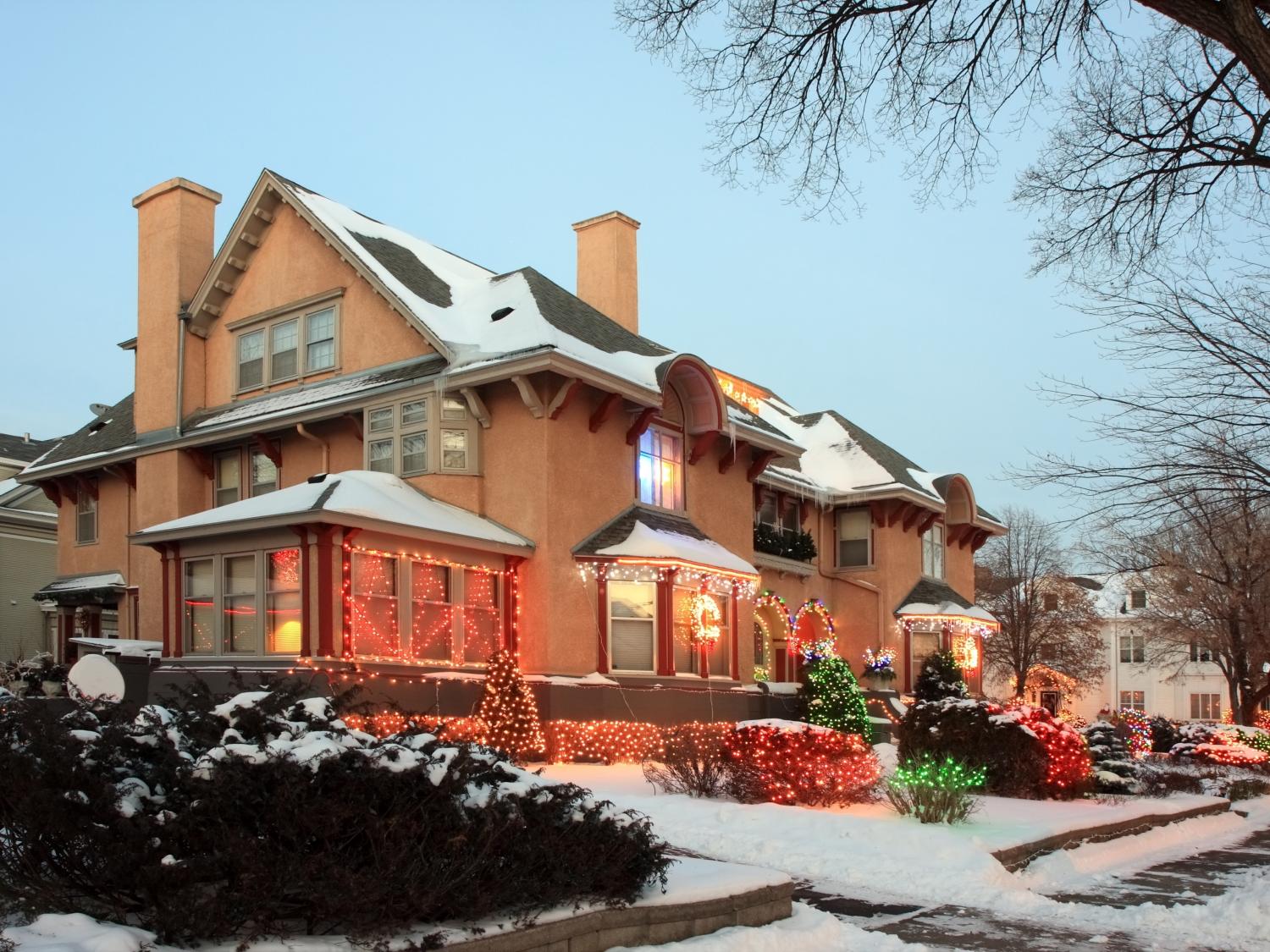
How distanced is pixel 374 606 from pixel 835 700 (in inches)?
350

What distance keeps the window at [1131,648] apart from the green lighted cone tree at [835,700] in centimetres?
4421

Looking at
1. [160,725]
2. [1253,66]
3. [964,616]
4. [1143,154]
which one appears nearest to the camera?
[160,725]

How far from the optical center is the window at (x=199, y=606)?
2080cm

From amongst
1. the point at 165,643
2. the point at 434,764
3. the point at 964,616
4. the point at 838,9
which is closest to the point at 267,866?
the point at 434,764

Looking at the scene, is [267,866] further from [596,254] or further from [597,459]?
[596,254]

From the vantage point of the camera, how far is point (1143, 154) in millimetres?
11773

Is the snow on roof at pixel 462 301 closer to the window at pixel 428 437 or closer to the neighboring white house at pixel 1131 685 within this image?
the window at pixel 428 437

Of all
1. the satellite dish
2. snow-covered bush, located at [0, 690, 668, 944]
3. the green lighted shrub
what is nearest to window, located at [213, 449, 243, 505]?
the satellite dish

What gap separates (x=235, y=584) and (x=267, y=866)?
49.2ft

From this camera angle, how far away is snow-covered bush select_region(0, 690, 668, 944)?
20.0 feet

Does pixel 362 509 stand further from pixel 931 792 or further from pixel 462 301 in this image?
pixel 931 792

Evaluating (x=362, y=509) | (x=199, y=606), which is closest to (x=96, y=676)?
(x=362, y=509)

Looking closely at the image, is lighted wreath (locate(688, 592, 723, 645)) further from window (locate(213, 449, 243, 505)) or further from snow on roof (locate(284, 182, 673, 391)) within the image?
window (locate(213, 449, 243, 505))

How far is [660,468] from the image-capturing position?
2452 cm
